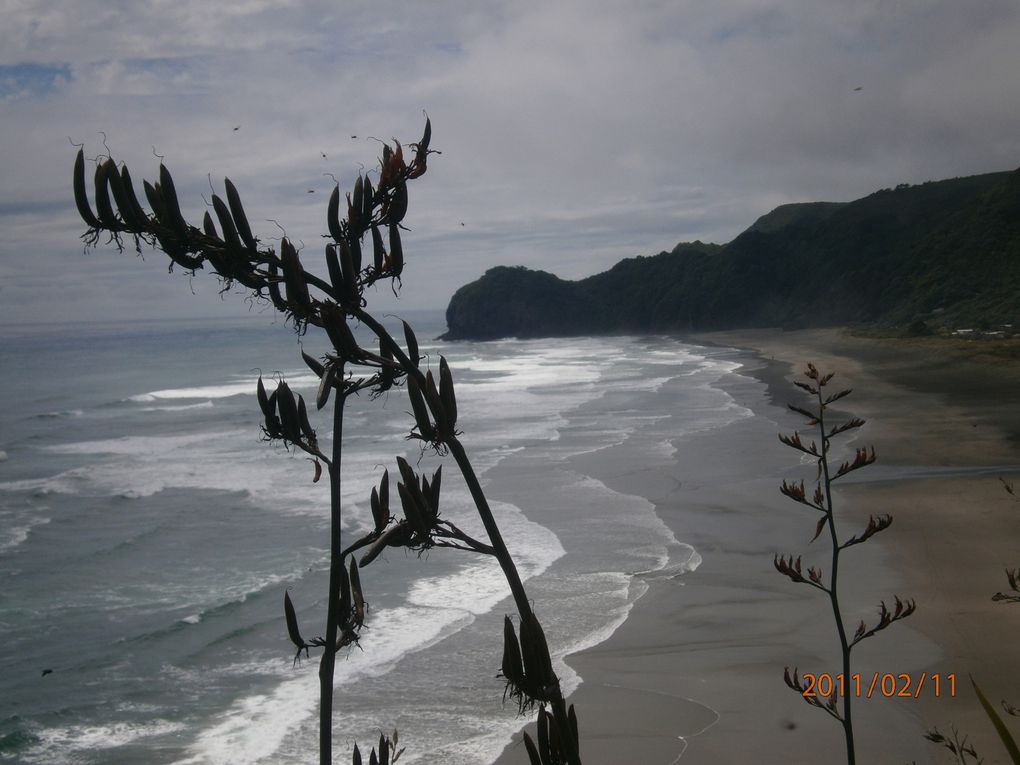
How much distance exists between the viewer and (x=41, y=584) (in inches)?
512

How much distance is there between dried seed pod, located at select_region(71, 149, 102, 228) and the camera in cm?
174

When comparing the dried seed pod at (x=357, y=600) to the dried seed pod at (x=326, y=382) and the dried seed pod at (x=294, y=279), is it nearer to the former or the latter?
the dried seed pod at (x=326, y=382)

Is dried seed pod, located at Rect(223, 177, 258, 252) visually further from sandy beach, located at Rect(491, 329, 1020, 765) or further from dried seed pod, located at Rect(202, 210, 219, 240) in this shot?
sandy beach, located at Rect(491, 329, 1020, 765)

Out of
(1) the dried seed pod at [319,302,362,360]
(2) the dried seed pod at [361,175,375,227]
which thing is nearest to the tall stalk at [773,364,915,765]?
(1) the dried seed pod at [319,302,362,360]

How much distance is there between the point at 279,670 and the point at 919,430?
627 inches

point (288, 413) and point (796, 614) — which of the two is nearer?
point (288, 413)

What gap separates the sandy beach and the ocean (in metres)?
0.57

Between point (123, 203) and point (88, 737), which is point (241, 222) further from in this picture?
point (88, 737)

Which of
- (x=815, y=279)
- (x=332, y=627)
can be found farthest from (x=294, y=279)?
(x=815, y=279)

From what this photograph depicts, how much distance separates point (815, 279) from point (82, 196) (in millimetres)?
89514
